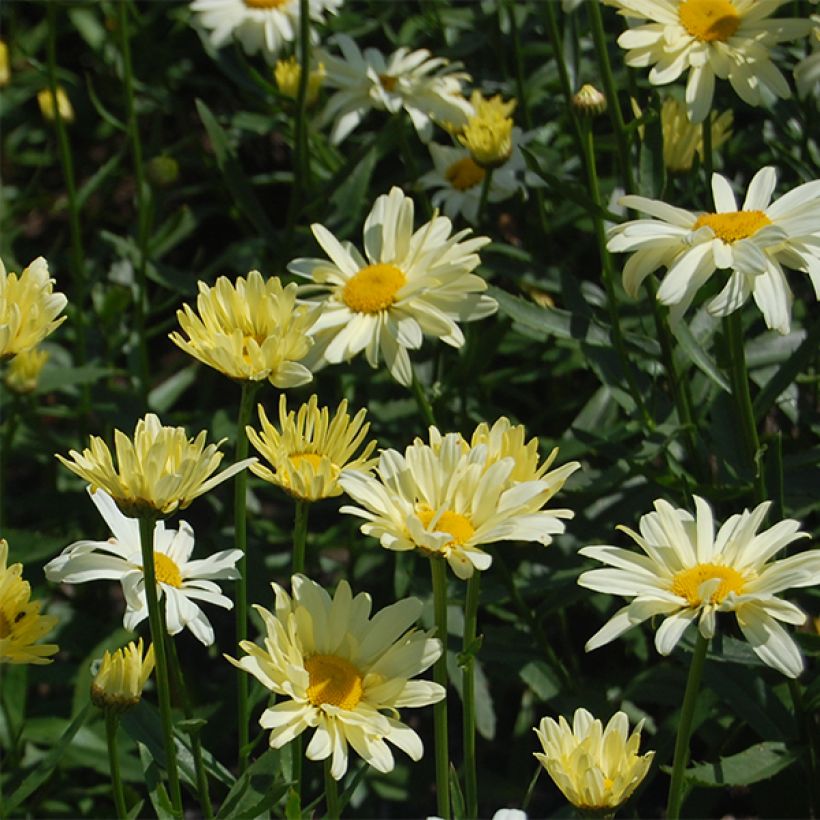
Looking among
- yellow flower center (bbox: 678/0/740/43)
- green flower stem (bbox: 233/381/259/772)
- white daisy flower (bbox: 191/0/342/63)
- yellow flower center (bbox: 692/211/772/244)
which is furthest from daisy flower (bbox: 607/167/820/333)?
white daisy flower (bbox: 191/0/342/63)

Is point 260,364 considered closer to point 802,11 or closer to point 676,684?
point 676,684

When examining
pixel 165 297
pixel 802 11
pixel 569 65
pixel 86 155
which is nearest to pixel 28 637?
pixel 569 65

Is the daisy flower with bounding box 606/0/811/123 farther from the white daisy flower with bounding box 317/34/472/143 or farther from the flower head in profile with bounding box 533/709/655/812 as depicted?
the flower head in profile with bounding box 533/709/655/812

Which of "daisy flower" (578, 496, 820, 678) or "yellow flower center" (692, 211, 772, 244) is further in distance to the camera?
"yellow flower center" (692, 211, 772, 244)

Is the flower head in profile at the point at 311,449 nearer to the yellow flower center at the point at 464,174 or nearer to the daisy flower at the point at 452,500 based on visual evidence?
the daisy flower at the point at 452,500

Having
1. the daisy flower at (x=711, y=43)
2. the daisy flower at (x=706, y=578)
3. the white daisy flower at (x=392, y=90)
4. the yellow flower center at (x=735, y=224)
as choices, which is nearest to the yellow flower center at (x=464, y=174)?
the white daisy flower at (x=392, y=90)

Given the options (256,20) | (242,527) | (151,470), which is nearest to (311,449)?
(242,527)
